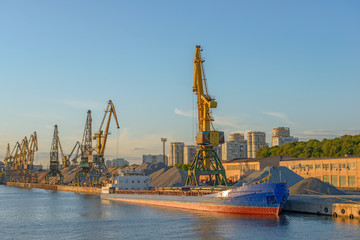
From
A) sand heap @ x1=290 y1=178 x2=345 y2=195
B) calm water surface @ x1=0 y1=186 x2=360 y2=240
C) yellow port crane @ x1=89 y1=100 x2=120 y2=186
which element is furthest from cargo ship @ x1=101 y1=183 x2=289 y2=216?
yellow port crane @ x1=89 y1=100 x2=120 y2=186

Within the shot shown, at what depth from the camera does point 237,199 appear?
58031 millimetres

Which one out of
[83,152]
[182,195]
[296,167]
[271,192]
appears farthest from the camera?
[83,152]

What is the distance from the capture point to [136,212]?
65562mm

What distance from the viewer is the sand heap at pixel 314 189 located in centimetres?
6950

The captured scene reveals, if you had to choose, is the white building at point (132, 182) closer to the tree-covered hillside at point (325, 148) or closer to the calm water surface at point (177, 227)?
the calm water surface at point (177, 227)

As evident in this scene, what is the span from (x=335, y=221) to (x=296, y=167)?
6229cm

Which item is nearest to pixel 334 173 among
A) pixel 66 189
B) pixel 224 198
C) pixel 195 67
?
pixel 195 67

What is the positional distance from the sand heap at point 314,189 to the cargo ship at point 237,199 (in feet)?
52.1

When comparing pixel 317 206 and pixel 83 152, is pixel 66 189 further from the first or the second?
pixel 317 206

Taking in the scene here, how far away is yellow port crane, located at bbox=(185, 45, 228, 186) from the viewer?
84.4m

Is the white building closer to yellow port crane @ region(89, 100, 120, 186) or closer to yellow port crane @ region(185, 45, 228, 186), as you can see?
yellow port crane @ region(185, 45, 228, 186)

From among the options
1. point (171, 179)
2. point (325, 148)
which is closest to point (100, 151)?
point (171, 179)

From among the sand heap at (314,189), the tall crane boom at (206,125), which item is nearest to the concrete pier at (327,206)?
the sand heap at (314,189)

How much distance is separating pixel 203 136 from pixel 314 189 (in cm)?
2471
